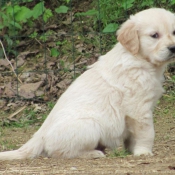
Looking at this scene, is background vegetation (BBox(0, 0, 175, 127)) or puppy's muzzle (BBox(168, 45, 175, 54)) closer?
puppy's muzzle (BBox(168, 45, 175, 54))

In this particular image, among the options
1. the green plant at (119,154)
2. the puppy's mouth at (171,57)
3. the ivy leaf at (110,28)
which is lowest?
the green plant at (119,154)

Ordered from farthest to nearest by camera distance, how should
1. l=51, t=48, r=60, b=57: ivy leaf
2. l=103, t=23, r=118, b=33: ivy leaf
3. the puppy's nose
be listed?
l=51, t=48, r=60, b=57: ivy leaf, l=103, t=23, r=118, b=33: ivy leaf, the puppy's nose

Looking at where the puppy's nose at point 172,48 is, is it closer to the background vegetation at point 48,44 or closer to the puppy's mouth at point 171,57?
the puppy's mouth at point 171,57

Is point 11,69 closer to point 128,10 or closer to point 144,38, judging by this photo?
point 128,10

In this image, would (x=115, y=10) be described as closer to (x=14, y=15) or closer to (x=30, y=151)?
(x=14, y=15)

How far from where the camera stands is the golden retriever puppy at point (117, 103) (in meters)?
6.09

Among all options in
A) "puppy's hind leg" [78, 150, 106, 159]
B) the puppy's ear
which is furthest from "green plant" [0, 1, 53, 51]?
"puppy's hind leg" [78, 150, 106, 159]

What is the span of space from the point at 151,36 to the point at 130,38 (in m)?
0.22

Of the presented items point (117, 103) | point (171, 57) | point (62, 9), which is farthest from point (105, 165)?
point (62, 9)

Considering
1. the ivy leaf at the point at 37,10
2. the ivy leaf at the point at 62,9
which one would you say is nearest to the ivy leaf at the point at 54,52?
the ivy leaf at the point at 62,9

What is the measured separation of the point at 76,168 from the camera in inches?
214

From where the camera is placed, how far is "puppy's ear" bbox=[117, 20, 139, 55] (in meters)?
6.41

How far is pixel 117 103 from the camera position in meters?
6.23

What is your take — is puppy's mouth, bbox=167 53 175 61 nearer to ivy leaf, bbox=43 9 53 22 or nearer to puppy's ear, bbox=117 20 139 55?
puppy's ear, bbox=117 20 139 55
